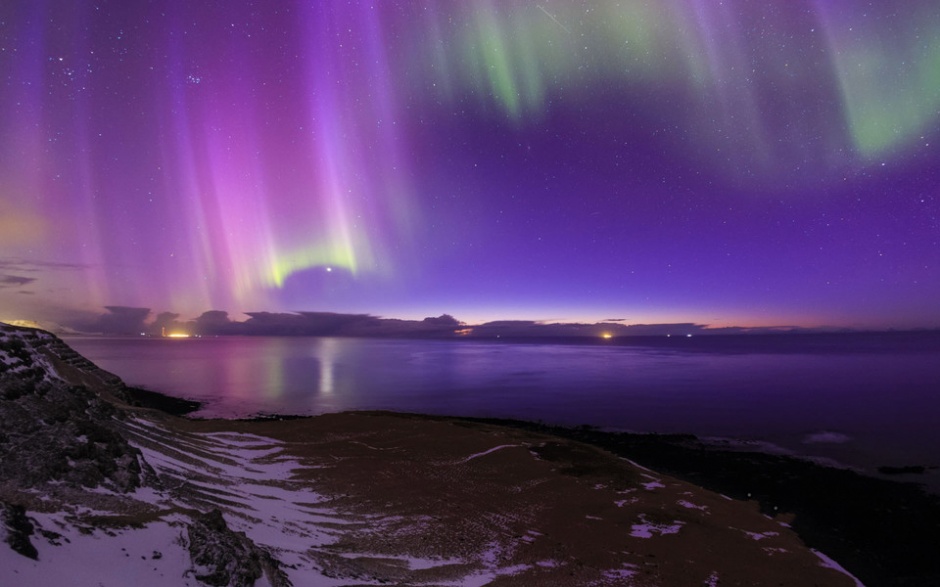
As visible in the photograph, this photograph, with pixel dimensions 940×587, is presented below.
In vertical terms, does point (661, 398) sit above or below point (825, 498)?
below

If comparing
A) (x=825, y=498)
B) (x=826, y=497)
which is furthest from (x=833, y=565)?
(x=826, y=497)

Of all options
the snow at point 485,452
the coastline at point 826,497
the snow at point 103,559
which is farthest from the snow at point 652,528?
the snow at point 103,559

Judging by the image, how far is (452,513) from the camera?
1523 centimetres

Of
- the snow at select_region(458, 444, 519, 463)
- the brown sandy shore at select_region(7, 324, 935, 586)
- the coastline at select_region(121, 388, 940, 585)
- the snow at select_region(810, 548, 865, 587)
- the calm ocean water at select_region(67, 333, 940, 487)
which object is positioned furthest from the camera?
the calm ocean water at select_region(67, 333, 940, 487)

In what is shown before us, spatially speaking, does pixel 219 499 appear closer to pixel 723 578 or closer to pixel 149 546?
pixel 149 546

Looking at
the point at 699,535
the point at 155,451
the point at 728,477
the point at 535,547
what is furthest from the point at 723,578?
the point at 155,451

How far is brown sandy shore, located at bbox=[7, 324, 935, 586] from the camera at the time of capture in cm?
1048

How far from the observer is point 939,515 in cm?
1788

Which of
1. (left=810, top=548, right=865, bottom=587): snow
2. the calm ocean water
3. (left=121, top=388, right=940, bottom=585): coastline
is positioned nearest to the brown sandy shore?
(left=810, top=548, right=865, bottom=587): snow

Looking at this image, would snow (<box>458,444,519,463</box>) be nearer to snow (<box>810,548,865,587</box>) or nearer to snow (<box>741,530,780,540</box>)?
snow (<box>741,530,780,540</box>)

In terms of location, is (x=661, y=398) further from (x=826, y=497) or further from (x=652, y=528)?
(x=652, y=528)

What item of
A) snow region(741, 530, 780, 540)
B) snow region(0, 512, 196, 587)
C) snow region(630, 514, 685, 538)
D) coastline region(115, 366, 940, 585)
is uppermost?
snow region(0, 512, 196, 587)

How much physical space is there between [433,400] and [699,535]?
42.0m

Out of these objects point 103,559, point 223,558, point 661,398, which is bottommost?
point 661,398
